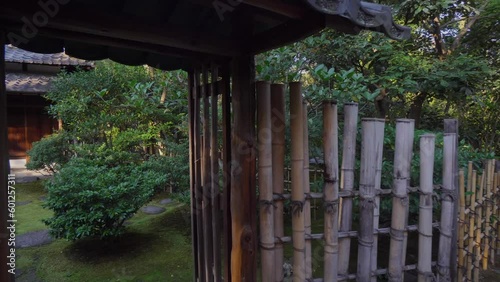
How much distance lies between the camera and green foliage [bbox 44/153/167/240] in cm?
367

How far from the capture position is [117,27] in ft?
4.85

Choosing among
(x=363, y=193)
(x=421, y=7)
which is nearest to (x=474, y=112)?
(x=421, y=7)

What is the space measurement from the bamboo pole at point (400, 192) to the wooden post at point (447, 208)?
1.27 feet

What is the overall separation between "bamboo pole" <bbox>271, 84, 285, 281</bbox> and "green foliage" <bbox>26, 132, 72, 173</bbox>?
650 cm

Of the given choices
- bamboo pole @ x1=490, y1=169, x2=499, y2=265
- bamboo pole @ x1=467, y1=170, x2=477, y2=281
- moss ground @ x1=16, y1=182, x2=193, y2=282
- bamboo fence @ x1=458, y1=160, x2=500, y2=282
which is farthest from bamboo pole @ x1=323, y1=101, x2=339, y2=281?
bamboo pole @ x1=490, y1=169, x2=499, y2=265

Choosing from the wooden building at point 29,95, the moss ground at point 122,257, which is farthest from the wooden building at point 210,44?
the wooden building at point 29,95

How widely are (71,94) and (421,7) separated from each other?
261 inches

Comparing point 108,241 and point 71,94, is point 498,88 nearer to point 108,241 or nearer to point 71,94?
point 108,241

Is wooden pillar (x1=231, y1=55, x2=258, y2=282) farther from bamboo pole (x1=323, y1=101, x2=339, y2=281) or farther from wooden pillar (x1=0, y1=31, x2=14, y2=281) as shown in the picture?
wooden pillar (x1=0, y1=31, x2=14, y2=281)

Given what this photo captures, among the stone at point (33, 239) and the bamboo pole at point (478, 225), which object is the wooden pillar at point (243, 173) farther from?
the stone at point (33, 239)

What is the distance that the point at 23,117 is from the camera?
31.2 feet

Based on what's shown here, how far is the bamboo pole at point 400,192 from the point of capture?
2.16m

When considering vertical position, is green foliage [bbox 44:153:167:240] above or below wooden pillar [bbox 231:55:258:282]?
below

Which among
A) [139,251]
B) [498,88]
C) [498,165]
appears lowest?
[139,251]
